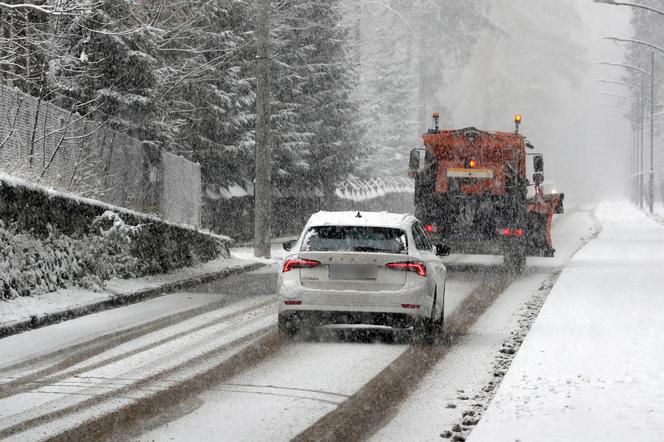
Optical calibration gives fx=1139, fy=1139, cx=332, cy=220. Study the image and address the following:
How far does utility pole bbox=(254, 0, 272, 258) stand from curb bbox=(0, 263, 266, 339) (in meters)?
2.15

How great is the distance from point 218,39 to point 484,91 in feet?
279

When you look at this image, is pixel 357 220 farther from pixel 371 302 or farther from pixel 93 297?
pixel 93 297

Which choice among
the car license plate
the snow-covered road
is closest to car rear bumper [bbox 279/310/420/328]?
the snow-covered road

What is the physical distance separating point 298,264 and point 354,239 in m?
0.76

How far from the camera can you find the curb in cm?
1430

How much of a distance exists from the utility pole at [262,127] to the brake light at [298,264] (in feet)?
42.4

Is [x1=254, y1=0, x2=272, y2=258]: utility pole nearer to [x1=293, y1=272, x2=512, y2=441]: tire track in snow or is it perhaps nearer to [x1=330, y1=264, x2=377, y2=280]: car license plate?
[x1=293, y1=272, x2=512, y2=441]: tire track in snow

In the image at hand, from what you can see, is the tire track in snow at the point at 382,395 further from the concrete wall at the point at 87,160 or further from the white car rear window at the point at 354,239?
the concrete wall at the point at 87,160

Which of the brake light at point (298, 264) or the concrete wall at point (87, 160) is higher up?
the concrete wall at point (87, 160)

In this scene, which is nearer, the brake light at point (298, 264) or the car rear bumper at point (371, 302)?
the car rear bumper at point (371, 302)

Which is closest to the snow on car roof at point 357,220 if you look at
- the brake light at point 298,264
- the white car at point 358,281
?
the white car at point 358,281

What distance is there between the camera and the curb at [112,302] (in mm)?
14297

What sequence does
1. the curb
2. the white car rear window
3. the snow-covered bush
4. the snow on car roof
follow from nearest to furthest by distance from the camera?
the white car rear window < the snow on car roof < the curb < the snow-covered bush

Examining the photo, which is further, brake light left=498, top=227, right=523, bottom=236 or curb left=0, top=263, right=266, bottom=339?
brake light left=498, top=227, right=523, bottom=236
